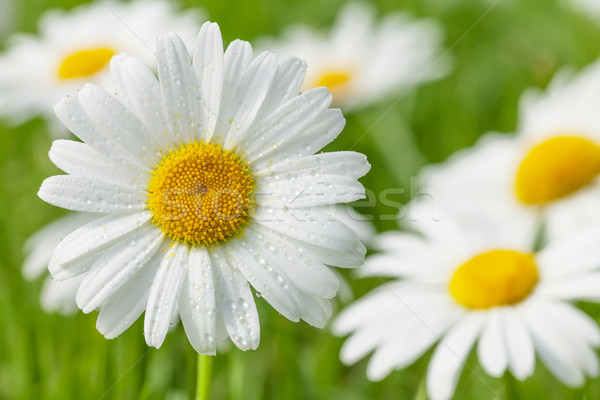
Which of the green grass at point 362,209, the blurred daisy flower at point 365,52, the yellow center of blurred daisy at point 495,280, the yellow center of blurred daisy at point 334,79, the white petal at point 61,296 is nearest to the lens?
the yellow center of blurred daisy at point 495,280

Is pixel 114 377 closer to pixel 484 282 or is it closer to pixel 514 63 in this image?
pixel 484 282

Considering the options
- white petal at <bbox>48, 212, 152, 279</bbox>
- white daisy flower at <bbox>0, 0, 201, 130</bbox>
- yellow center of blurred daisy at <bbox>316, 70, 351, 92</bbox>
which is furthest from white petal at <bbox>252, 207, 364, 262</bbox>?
yellow center of blurred daisy at <bbox>316, 70, 351, 92</bbox>

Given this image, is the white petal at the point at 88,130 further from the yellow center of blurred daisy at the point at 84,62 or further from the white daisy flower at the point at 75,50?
the yellow center of blurred daisy at the point at 84,62

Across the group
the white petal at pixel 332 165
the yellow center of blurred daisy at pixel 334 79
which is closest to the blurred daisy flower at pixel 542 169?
the yellow center of blurred daisy at pixel 334 79

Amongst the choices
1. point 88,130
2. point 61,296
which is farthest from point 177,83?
point 61,296

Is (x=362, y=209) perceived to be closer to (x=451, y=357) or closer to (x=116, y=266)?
(x=451, y=357)

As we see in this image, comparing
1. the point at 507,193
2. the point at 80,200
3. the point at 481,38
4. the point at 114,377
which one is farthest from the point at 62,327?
the point at 481,38
